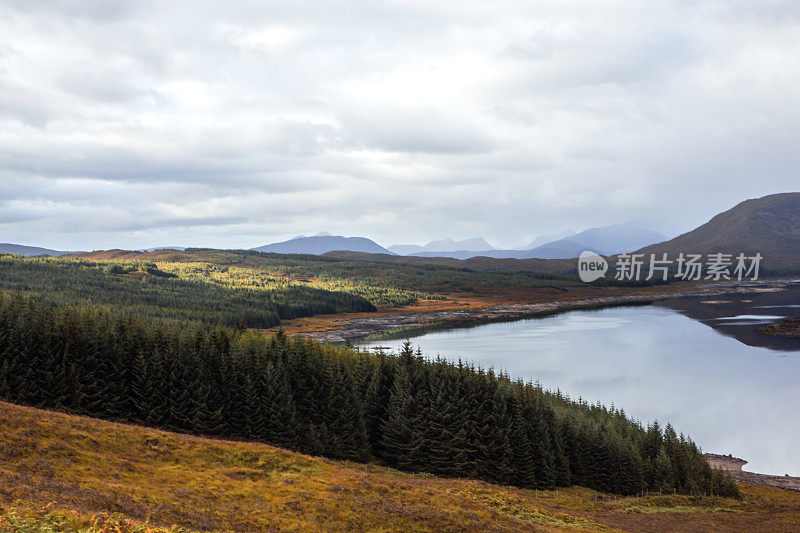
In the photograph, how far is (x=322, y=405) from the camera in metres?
53.0

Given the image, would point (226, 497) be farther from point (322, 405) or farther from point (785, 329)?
point (785, 329)

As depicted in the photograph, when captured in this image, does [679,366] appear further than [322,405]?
Yes

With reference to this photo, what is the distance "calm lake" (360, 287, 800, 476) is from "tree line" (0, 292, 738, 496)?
835 inches

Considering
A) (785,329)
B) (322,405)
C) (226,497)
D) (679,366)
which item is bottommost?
(679,366)

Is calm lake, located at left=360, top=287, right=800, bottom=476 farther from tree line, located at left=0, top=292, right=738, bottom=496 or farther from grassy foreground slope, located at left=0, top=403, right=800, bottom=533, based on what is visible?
grassy foreground slope, located at left=0, top=403, right=800, bottom=533

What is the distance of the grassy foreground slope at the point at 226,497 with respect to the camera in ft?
70.9

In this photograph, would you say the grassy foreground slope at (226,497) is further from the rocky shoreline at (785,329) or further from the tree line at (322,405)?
the rocky shoreline at (785,329)

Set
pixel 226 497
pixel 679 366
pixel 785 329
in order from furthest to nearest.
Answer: pixel 785 329 < pixel 679 366 < pixel 226 497

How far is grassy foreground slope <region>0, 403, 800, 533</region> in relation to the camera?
21.6 meters

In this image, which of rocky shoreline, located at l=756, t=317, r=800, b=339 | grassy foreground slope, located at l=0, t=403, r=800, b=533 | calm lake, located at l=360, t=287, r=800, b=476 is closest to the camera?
grassy foreground slope, located at l=0, t=403, r=800, b=533

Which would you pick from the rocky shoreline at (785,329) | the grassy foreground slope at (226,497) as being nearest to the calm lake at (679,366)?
the rocky shoreline at (785,329)

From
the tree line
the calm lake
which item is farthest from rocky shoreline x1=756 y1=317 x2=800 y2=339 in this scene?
the tree line

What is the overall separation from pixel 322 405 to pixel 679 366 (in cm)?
9018

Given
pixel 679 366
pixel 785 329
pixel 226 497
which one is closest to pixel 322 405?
pixel 226 497
